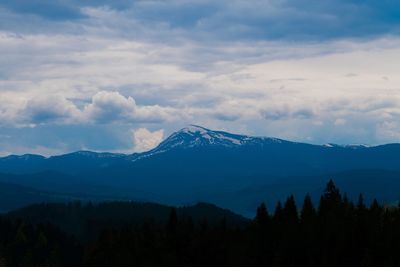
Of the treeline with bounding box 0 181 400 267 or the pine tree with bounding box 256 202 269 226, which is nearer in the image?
the treeline with bounding box 0 181 400 267

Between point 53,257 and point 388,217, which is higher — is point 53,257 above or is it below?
below

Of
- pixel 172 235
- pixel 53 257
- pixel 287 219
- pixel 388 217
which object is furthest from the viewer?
pixel 53 257

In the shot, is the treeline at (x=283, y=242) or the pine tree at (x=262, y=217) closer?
the treeline at (x=283, y=242)

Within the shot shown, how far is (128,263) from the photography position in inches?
5069

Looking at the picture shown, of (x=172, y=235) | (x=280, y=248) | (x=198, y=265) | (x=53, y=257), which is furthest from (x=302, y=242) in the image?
(x=53, y=257)

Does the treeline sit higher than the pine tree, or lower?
lower

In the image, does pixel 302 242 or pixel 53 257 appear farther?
pixel 53 257

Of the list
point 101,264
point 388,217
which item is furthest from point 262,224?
point 101,264

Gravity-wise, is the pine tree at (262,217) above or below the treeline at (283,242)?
above

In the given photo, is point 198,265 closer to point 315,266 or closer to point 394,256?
point 315,266

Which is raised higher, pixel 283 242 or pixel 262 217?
pixel 262 217

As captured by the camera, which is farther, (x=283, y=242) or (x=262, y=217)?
(x=262, y=217)

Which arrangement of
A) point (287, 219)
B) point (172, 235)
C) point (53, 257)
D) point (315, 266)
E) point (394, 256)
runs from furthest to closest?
point (53, 257)
point (172, 235)
point (287, 219)
point (315, 266)
point (394, 256)

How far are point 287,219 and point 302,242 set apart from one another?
16339 mm
